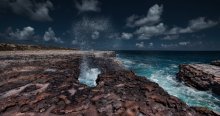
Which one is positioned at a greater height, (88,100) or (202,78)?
(88,100)

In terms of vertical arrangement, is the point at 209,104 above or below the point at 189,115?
below

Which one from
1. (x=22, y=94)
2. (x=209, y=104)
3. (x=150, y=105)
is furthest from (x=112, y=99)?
(x=209, y=104)

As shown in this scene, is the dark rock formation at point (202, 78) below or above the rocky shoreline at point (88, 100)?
below

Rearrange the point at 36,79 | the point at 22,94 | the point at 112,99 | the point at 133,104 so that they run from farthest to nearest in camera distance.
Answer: the point at 36,79
the point at 22,94
the point at 112,99
the point at 133,104

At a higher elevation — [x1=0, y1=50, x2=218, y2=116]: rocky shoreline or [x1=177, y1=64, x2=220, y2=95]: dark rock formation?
[x1=0, y1=50, x2=218, y2=116]: rocky shoreline

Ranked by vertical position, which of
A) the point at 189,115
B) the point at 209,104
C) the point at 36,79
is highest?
the point at 36,79

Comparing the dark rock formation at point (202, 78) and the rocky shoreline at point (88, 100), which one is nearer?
the rocky shoreline at point (88, 100)

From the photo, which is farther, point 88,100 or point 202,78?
point 202,78

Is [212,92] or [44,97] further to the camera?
[212,92]

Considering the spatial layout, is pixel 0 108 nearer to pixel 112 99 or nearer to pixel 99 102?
pixel 99 102

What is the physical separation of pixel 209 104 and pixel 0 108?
739 inches

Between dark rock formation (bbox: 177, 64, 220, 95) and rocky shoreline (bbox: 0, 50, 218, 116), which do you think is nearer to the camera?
rocky shoreline (bbox: 0, 50, 218, 116)

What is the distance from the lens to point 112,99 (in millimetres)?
10789

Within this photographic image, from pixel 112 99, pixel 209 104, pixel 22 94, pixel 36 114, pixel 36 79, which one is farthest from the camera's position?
pixel 209 104
